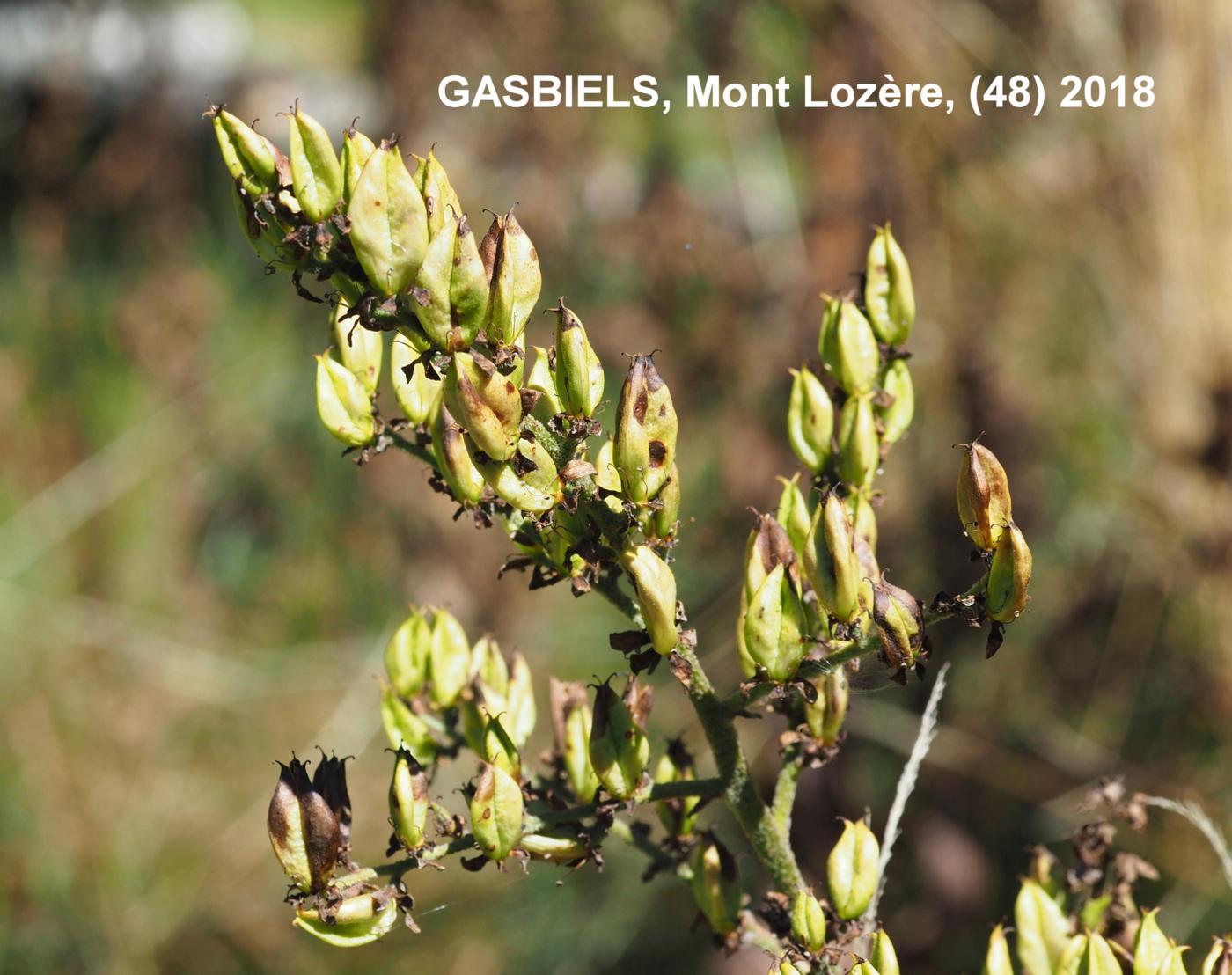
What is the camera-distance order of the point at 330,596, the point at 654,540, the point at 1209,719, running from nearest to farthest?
the point at 654,540, the point at 1209,719, the point at 330,596

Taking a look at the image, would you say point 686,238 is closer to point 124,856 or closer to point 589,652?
point 589,652

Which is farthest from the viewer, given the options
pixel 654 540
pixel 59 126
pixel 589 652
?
pixel 59 126

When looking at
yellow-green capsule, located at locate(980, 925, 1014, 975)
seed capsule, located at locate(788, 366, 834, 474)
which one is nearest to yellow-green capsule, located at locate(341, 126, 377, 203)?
seed capsule, located at locate(788, 366, 834, 474)

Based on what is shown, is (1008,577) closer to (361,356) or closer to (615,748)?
(615,748)

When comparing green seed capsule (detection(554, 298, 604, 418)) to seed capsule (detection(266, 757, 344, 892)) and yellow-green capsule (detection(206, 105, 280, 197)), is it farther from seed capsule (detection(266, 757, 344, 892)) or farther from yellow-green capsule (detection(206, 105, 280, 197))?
seed capsule (detection(266, 757, 344, 892))

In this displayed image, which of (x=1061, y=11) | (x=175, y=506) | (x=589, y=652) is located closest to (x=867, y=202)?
(x=1061, y=11)

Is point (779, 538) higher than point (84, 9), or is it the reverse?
point (84, 9)

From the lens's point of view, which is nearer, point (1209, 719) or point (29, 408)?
point (1209, 719)
